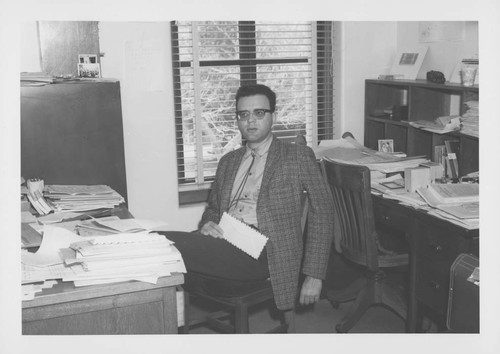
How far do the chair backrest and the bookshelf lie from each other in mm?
597

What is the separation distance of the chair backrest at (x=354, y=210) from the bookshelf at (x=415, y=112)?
1.96 ft

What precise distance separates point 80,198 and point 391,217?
52.7 inches

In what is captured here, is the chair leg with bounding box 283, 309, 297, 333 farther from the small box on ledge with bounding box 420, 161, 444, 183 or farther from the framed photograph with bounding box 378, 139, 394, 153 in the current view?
the framed photograph with bounding box 378, 139, 394, 153

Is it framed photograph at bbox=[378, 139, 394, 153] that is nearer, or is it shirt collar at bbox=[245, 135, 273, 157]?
shirt collar at bbox=[245, 135, 273, 157]

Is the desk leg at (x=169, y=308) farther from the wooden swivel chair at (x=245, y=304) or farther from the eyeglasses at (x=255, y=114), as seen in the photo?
the eyeglasses at (x=255, y=114)

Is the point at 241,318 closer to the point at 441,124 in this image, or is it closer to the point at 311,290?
A: the point at 311,290

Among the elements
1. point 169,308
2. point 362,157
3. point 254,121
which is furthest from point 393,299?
point 169,308

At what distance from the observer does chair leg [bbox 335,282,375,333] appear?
9.77ft

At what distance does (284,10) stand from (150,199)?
1904 millimetres

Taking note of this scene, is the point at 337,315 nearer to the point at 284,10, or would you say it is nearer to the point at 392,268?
the point at 392,268

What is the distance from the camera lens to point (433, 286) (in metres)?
2.60

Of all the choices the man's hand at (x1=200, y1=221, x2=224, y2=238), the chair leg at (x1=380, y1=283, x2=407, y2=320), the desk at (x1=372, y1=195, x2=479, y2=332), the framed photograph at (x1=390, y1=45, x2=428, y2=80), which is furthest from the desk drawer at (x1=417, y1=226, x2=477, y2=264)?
the framed photograph at (x1=390, y1=45, x2=428, y2=80)

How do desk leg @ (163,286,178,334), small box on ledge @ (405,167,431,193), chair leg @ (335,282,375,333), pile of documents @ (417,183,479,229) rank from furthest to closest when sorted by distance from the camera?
chair leg @ (335,282,375,333)
small box on ledge @ (405,167,431,193)
pile of documents @ (417,183,479,229)
desk leg @ (163,286,178,334)

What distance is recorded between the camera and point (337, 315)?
3203 mm
